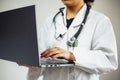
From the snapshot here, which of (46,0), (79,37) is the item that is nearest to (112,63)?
(79,37)

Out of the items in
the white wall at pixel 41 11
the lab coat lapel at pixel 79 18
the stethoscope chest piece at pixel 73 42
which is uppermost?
the lab coat lapel at pixel 79 18

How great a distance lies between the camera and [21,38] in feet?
2.70

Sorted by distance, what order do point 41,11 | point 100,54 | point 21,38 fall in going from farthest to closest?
point 41,11
point 100,54
point 21,38

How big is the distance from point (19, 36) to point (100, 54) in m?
0.36

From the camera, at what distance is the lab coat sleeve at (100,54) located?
969 millimetres

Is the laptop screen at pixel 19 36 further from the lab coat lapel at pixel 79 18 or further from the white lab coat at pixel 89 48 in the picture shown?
the lab coat lapel at pixel 79 18

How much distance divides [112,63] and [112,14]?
122 centimetres

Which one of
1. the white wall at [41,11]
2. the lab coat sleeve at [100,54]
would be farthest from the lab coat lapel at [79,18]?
the white wall at [41,11]

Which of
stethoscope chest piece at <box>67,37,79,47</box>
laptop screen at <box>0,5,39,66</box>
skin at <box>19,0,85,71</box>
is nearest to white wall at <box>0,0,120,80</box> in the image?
skin at <box>19,0,85,71</box>

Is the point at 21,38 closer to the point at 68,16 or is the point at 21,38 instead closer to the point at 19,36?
the point at 19,36

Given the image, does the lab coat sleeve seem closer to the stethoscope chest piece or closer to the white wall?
the stethoscope chest piece

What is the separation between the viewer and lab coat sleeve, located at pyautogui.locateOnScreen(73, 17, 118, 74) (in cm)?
97

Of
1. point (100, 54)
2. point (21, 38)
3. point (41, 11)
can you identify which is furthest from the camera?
point (41, 11)

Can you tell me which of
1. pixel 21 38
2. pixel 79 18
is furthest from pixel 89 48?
pixel 21 38
